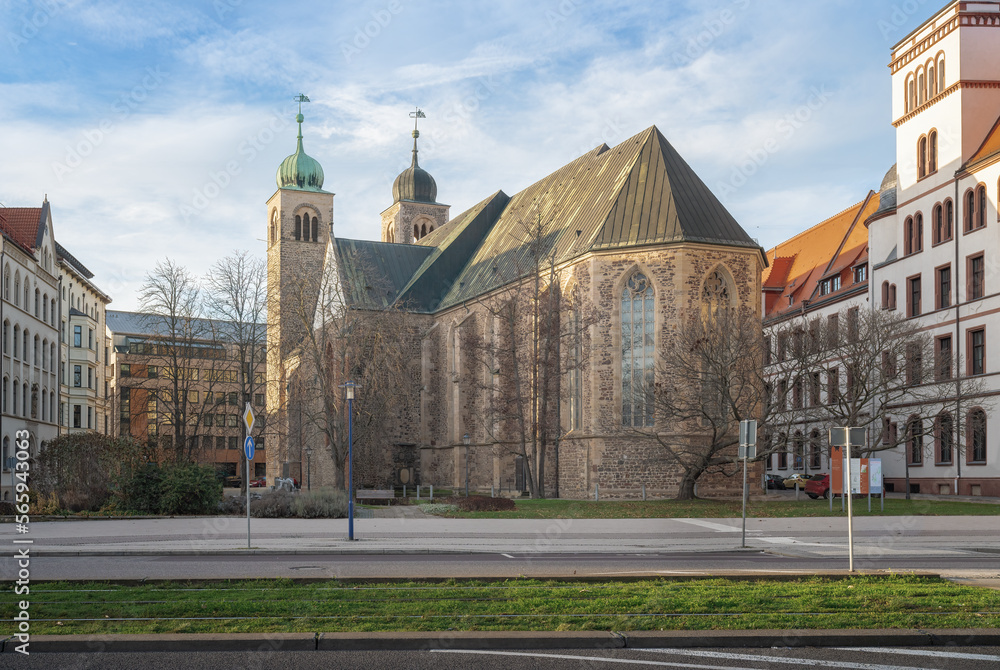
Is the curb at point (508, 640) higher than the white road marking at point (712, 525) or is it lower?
higher

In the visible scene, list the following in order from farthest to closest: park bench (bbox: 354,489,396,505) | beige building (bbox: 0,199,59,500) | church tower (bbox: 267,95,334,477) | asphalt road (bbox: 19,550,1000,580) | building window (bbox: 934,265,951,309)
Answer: church tower (bbox: 267,95,334,477)
building window (bbox: 934,265,951,309)
beige building (bbox: 0,199,59,500)
park bench (bbox: 354,489,396,505)
asphalt road (bbox: 19,550,1000,580)

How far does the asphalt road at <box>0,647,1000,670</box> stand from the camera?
762 cm

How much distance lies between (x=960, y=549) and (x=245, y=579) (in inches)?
553

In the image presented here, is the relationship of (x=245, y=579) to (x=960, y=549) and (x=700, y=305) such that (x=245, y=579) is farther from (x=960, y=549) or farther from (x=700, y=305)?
(x=700, y=305)

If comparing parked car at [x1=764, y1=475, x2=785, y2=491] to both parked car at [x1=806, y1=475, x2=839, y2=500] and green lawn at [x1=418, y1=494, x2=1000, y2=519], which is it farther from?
green lawn at [x1=418, y1=494, x2=1000, y2=519]

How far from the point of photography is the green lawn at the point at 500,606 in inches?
351

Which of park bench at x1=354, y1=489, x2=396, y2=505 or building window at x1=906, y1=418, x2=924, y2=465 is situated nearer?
park bench at x1=354, y1=489, x2=396, y2=505

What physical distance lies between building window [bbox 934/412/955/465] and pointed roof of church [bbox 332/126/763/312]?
397 inches

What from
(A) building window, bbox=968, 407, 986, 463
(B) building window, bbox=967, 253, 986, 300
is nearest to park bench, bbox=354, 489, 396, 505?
(A) building window, bbox=968, 407, 986, 463

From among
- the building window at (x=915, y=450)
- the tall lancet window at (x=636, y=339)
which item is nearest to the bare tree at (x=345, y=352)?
the tall lancet window at (x=636, y=339)

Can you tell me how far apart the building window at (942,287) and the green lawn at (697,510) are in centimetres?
1283

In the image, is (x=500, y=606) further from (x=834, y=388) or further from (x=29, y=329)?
(x=29, y=329)

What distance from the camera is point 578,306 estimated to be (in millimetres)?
42938

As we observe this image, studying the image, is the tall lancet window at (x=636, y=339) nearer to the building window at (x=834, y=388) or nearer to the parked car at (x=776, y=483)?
the building window at (x=834, y=388)
